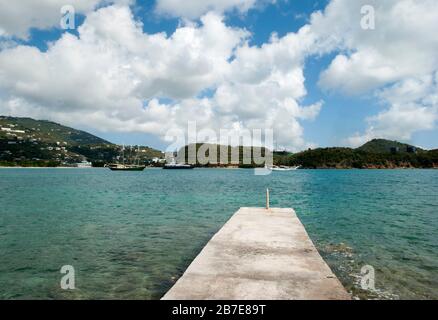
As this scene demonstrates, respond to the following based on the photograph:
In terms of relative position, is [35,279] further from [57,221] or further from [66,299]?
[57,221]

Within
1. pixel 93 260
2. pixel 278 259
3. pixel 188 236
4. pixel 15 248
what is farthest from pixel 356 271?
pixel 15 248

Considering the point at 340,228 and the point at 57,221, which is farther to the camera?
the point at 57,221

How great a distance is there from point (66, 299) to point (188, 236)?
11.5 m

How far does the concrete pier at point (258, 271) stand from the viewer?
29.6 feet

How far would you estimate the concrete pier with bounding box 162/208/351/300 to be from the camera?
29.6 ft

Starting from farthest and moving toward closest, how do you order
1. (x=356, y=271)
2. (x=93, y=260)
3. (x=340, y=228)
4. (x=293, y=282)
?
→ (x=340, y=228) < (x=93, y=260) < (x=356, y=271) < (x=293, y=282)

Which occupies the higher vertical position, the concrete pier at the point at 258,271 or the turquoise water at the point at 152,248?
the concrete pier at the point at 258,271

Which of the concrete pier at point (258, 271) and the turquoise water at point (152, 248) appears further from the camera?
the turquoise water at point (152, 248)

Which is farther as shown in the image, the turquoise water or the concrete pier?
the turquoise water

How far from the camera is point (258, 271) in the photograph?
11.1 metres

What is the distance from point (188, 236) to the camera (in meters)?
23.1

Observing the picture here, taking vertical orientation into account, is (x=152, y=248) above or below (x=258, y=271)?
below

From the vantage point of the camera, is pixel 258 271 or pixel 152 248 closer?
pixel 258 271

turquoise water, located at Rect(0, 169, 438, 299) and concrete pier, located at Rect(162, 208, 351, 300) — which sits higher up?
concrete pier, located at Rect(162, 208, 351, 300)
